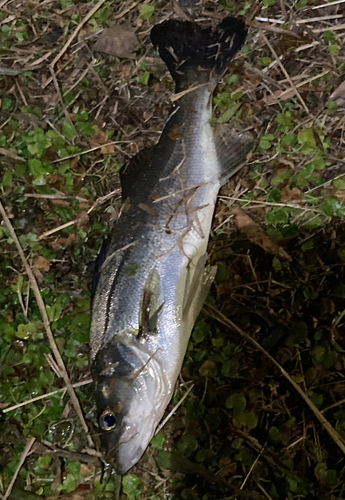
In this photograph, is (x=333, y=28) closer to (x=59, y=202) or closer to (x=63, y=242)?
(x=59, y=202)

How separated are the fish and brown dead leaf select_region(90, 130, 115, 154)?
33 cm

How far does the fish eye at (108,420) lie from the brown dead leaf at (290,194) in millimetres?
1604

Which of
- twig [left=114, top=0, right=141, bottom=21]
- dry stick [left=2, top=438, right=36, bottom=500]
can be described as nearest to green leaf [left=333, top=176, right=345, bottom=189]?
twig [left=114, top=0, right=141, bottom=21]

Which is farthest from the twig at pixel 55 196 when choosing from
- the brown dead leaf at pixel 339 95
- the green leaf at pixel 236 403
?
the brown dead leaf at pixel 339 95

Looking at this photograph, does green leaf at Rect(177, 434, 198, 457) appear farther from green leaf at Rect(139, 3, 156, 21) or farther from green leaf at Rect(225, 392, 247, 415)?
green leaf at Rect(139, 3, 156, 21)

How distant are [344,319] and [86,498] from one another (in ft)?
6.30

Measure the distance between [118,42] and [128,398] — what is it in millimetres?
A: 2327

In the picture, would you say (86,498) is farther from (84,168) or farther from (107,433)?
(84,168)

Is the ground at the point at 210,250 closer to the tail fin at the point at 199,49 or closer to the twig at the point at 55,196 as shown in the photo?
the twig at the point at 55,196

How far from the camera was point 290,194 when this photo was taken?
101 inches

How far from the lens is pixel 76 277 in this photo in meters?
2.77

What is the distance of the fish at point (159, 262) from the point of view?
2230mm

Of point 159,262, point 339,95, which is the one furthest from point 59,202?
point 339,95

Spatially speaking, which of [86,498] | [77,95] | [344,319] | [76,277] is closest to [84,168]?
[77,95]
